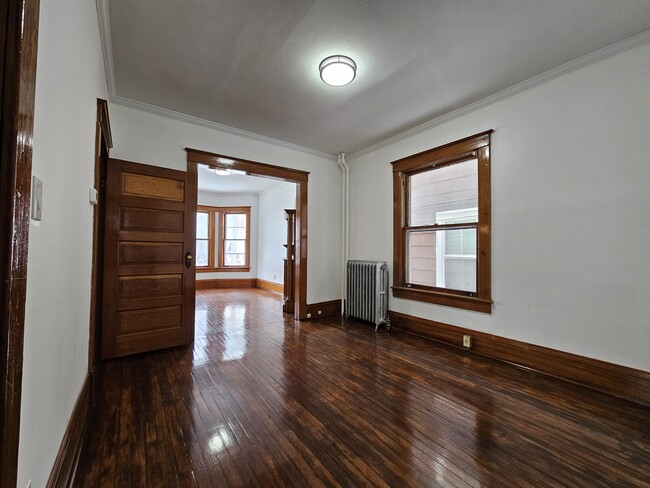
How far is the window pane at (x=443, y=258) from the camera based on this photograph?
11.1 ft

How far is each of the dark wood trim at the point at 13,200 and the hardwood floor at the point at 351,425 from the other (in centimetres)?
107

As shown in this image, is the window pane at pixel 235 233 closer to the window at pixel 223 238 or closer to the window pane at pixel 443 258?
the window at pixel 223 238

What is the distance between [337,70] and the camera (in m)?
2.50

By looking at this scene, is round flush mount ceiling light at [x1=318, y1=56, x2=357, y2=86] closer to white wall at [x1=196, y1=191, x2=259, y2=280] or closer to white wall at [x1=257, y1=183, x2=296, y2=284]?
white wall at [x1=257, y1=183, x2=296, y2=284]

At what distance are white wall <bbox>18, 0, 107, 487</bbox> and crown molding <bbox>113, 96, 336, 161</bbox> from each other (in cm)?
153

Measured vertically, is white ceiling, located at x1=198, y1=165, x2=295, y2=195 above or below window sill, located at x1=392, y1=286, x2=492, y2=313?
above

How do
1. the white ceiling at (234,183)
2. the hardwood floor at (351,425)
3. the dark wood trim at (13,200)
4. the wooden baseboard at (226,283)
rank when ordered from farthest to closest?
the wooden baseboard at (226,283) → the white ceiling at (234,183) → the hardwood floor at (351,425) → the dark wood trim at (13,200)

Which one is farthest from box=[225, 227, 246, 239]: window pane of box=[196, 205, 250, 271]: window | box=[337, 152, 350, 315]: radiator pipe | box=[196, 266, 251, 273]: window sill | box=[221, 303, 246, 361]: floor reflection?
box=[337, 152, 350, 315]: radiator pipe

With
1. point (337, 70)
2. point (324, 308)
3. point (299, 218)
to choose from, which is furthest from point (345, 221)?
point (337, 70)

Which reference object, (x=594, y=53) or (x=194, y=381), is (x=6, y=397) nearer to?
(x=194, y=381)

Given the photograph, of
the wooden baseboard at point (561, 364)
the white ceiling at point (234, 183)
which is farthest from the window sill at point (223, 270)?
the wooden baseboard at point (561, 364)

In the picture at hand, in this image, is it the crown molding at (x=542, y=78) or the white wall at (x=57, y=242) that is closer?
the white wall at (x=57, y=242)

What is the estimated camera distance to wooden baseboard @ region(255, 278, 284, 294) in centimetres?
727

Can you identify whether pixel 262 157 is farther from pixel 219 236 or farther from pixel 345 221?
pixel 219 236
